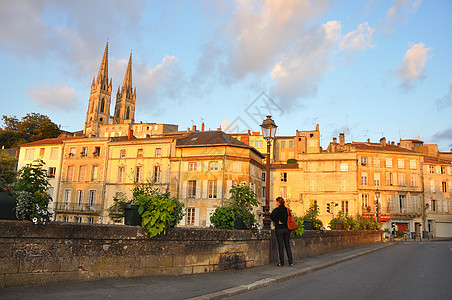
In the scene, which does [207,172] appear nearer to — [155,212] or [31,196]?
[155,212]

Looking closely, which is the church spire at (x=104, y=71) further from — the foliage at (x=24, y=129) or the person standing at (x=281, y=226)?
the person standing at (x=281, y=226)

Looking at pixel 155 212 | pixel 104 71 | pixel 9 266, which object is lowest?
pixel 9 266

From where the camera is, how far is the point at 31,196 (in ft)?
19.1

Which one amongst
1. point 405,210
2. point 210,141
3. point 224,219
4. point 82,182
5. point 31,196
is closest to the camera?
point 31,196

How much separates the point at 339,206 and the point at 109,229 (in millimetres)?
49600

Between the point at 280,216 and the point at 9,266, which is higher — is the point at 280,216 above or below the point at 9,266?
above

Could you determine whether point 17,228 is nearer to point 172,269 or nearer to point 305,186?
point 172,269

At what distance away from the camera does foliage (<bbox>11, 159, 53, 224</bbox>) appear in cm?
571

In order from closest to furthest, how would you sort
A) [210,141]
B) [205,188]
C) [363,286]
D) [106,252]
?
[106,252], [363,286], [205,188], [210,141]

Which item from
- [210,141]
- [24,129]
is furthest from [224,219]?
[24,129]

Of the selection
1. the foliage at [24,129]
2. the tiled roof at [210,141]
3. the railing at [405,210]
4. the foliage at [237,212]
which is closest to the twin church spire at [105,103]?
the foliage at [24,129]

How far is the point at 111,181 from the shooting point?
163ft

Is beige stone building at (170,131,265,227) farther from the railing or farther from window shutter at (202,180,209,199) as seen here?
the railing

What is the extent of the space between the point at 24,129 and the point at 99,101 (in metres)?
65.8
